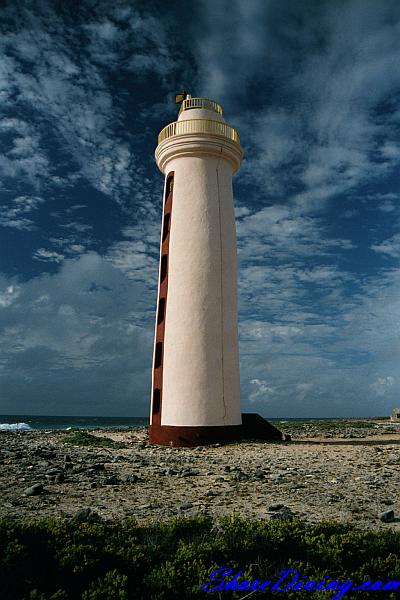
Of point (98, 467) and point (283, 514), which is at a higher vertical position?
point (98, 467)

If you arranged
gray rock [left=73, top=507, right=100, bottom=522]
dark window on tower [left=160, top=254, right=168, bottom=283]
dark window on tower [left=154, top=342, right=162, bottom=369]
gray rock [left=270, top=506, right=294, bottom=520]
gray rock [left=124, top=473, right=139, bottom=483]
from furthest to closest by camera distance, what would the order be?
dark window on tower [left=160, top=254, right=168, bottom=283]
dark window on tower [left=154, top=342, right=162, bottom=369]
gray rock [left=124, top=473, right=139, bottom=483]
gray rock [left=270, top=506, right=294, bottom=520]
gray rock [left=73, top=507, right=100, bottom=522]

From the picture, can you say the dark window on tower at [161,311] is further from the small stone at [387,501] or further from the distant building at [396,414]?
the distant building at [396,414]

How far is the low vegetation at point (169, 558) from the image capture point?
500cm

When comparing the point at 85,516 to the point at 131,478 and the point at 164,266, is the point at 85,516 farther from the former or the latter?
the point at 164,266

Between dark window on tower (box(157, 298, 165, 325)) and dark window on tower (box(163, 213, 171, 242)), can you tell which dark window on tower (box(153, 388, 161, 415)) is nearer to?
dark window on tower (box(157, 298, 165, 325))

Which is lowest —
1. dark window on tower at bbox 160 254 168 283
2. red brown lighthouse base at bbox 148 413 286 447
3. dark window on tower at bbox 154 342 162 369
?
red brown lighthouse base at bbox 148 413 286 447

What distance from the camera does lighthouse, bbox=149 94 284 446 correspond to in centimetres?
2048

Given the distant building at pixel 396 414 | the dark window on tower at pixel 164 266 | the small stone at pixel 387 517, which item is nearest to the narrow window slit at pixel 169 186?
the dark window on tower at pixel 164 266

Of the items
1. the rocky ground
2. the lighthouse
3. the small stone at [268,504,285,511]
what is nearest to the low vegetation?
the rocky ground

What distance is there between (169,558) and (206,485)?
5.90 m

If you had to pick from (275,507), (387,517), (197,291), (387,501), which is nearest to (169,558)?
(275,507)

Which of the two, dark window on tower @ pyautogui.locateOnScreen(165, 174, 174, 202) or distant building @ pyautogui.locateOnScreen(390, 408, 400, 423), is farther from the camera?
distant building @ pyautogui.locateOnScreen(390, 408, 400, 423)

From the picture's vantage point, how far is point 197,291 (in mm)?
21406

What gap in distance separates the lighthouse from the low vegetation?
13827 millimetres
